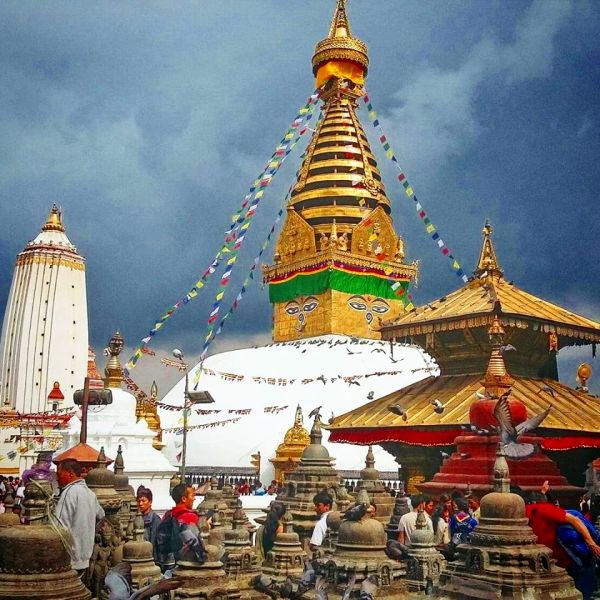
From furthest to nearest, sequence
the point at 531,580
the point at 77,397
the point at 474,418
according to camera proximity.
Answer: the point at 77,397
the point at 474,418
the point at 531,580

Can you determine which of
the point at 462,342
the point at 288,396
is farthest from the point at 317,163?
the point at 462,342

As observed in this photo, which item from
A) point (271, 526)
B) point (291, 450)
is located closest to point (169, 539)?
point (271, 526)

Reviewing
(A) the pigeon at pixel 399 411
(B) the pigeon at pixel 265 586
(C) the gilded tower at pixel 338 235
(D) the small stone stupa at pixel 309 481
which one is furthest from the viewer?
(C) the gilded tower at pixel 338 235

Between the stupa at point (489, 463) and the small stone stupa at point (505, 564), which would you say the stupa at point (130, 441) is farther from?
the small stone stupa at point (505, 564)

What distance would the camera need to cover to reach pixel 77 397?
1128cm

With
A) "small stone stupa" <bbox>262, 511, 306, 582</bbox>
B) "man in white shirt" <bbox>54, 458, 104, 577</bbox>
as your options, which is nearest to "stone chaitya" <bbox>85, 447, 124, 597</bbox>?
"man in white shirt" <bbox>54, 458, 104, 577</bbox>

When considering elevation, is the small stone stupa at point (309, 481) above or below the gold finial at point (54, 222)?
below

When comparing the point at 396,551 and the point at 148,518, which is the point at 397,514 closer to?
the point at 396,551

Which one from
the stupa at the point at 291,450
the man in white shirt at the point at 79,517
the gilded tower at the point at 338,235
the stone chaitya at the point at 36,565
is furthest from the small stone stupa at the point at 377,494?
the gilded tower at the point at 338,235

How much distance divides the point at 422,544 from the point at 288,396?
1683 cm

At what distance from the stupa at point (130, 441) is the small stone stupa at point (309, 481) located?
2035 millimetres

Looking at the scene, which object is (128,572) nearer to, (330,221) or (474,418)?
(474,418)

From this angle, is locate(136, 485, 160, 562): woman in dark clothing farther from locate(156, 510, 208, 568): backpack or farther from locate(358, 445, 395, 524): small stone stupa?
locate(358, 445, 395, 524): small stone stupa

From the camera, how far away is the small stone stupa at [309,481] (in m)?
10.7
